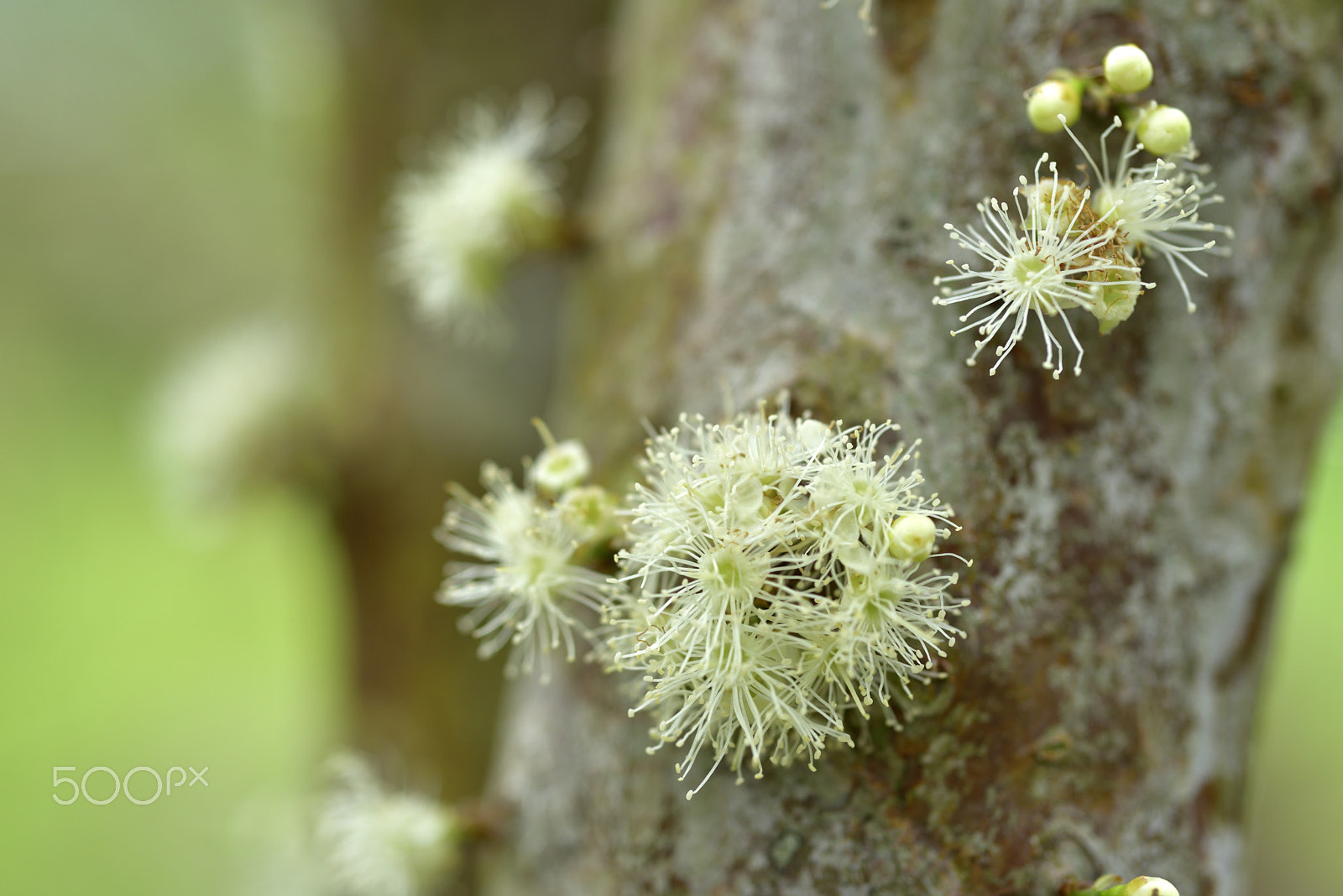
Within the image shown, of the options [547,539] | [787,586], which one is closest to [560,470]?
[547,539]

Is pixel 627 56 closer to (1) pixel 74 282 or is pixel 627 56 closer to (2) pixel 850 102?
(2) pixel 850 102

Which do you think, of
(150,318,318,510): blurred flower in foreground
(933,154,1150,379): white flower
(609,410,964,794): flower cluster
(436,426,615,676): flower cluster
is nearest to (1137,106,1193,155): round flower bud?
(933,154,1150,379): white flower

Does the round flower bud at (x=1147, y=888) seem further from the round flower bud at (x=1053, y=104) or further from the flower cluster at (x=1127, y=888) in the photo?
the round flower bud at (x=1053, y=104)

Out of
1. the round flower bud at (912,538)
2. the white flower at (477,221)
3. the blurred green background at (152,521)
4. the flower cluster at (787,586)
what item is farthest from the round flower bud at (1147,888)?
the blurred green background at (152,521)

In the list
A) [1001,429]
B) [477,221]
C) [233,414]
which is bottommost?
[1001,429]

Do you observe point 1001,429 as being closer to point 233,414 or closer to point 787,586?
point 787,586

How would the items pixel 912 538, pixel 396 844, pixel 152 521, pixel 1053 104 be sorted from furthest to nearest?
pixel 152 521
pixel 396 844
pixel 1053 104
pixel 912 538

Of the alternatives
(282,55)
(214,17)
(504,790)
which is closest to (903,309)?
(504,790)
